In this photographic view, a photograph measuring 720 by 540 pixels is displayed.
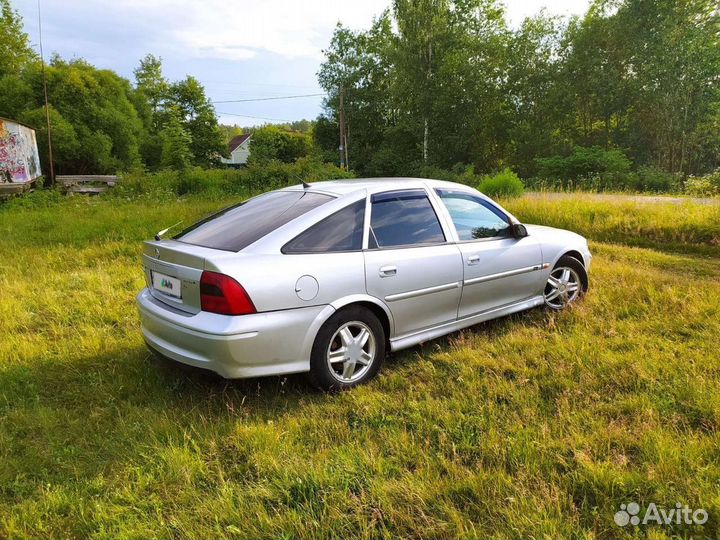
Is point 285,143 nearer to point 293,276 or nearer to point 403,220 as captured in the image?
point 403,220

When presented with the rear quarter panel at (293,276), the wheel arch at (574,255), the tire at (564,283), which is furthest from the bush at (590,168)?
the rear quarter panel at (293,276)

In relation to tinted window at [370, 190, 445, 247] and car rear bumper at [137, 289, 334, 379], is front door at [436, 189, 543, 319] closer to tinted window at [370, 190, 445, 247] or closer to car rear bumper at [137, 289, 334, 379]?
tinted window at [370, 190, 445, 247]

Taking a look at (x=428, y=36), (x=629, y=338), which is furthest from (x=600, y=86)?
(x=629, y=338)

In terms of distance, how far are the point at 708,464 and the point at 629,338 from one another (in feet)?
5.78

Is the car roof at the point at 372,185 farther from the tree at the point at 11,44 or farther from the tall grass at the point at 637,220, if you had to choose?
the tree at the point at 11,44

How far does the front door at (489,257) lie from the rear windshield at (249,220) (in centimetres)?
128

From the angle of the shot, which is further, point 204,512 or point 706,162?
point 706,162

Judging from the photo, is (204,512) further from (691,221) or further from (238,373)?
(691,221)

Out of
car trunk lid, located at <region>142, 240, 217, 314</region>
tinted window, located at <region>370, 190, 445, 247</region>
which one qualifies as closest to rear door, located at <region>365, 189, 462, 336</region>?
tinted window, located at <region>370, 190, 445, 247</region>

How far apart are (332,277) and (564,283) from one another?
112 inches

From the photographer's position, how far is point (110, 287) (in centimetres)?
596

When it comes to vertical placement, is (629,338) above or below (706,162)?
below

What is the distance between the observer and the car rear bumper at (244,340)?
278cm

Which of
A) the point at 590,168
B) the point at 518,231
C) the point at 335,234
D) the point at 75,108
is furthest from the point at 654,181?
the point at 75,108
